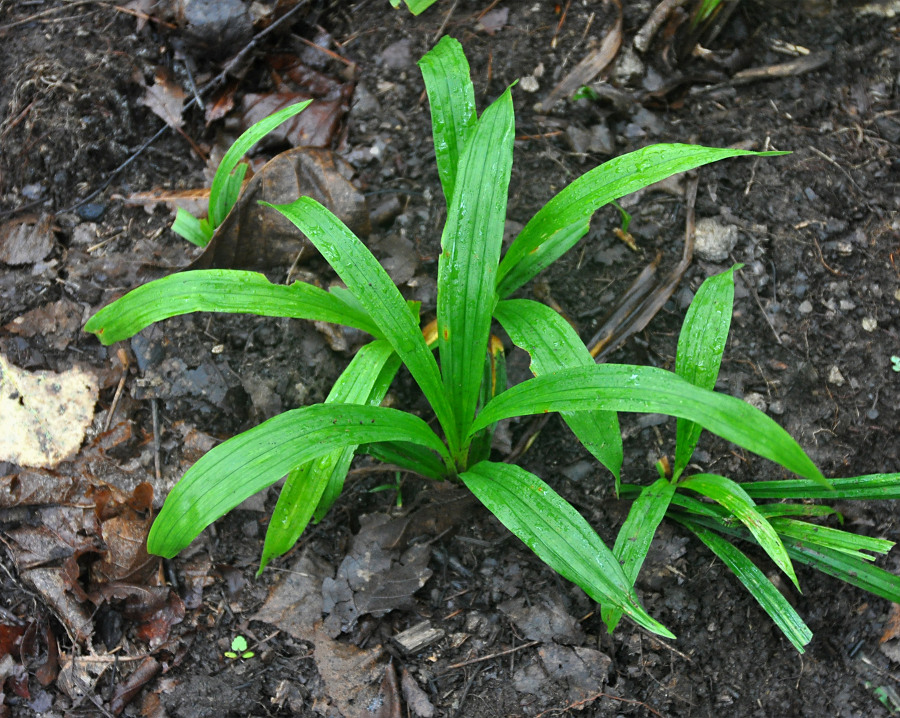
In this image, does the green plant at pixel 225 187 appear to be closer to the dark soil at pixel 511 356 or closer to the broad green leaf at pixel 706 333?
the dark soil at pixel 511 356

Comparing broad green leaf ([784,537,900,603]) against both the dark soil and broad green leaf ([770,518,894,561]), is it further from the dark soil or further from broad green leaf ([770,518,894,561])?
the dark soil

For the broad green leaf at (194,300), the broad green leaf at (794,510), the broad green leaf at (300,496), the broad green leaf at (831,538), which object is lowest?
the broad green leaf at (831,538)

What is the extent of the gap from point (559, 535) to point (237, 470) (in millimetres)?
621

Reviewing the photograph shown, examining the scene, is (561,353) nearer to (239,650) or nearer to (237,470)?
(237,470)

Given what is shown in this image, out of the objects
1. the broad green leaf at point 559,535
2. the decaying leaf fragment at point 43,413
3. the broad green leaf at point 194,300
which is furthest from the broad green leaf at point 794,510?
the decaying leaf fragment at point 43,413

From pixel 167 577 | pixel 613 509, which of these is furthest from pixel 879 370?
pixel 167 577

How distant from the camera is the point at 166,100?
2.26 m

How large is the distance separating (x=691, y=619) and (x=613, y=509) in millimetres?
319

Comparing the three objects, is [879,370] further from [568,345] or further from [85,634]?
[85,634]

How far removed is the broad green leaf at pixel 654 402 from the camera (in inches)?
39.3

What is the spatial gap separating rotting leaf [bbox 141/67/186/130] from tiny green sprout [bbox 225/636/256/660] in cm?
173

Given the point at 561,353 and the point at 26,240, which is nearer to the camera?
the point at 561,353

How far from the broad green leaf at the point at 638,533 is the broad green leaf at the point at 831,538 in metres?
0.30

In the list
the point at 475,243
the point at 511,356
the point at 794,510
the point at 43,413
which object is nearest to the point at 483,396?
the point at 511,356
